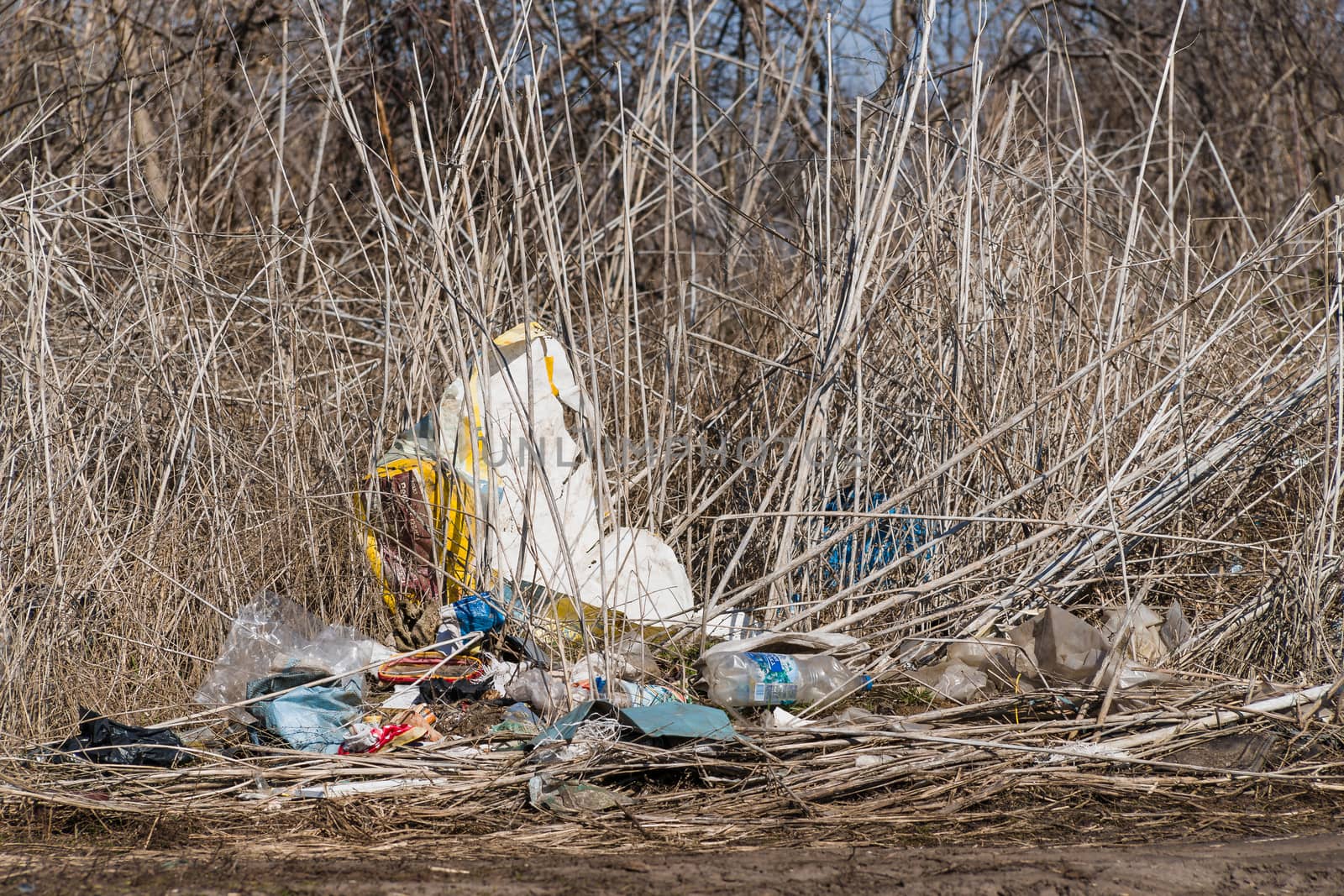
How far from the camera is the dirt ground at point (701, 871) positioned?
1879 millimetres

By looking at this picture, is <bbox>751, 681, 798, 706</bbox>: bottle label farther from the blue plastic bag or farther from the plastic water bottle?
the blue plastic bag

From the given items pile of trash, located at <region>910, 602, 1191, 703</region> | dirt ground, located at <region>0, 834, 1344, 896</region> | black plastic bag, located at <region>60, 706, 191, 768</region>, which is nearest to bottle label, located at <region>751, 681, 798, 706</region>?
pile of trash, located at <region>910, 602, 1191, 703</region>

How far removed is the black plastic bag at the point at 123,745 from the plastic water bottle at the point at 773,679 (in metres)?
1.21

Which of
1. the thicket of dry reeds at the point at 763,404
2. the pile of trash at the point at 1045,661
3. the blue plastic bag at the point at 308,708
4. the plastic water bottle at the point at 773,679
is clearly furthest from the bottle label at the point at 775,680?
the blue plastic bag at the point at 308,708

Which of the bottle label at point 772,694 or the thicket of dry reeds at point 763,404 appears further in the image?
the thicket of dry reeds at point 763,404

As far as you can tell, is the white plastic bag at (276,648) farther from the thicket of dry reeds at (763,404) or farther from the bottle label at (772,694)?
the bottle label at (772,694)

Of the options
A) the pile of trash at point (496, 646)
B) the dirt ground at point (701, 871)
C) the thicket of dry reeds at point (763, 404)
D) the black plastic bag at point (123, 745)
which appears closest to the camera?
the dirt ground at point (701, 871)

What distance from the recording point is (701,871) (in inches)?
77.4

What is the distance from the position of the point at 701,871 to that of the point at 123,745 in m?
1.31

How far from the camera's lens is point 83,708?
2.60 m

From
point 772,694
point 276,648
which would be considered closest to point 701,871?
point 772,694

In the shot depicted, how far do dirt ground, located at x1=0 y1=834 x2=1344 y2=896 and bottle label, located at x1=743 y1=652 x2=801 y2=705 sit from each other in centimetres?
60

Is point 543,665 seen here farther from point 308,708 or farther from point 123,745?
point 123,745

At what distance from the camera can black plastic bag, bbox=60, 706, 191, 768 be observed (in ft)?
7.91
